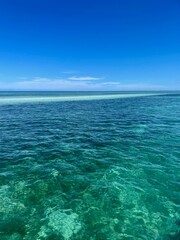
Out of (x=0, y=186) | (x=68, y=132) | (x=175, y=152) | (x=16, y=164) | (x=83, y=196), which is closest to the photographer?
(x=83, y=196)

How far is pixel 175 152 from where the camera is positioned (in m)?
18.2

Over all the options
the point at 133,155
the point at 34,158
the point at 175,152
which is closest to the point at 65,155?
the point at 34,158

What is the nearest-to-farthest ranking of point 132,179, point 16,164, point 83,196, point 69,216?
point 69,216 → point 83,196 → point 132,179 → point 16,164

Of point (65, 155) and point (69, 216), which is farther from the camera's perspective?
point (65, 155)

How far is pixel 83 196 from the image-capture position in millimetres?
11375

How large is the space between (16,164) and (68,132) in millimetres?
11388

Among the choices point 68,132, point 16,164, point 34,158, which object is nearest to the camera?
point 16,164

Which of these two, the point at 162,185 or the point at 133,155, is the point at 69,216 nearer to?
the point at 162,185

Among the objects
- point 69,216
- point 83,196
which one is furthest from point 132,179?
point 69,216

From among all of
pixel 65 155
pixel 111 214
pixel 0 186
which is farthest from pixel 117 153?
pixel 0 186

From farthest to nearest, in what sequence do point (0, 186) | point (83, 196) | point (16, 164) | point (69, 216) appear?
point (16, 164) → point (0, 186) → point (83, 196) → point (69, 216)

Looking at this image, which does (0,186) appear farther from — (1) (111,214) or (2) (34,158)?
(1) (111,214)

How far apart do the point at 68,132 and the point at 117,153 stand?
9792 millimetres

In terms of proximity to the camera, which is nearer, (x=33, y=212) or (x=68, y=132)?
(x=33, y=212)
